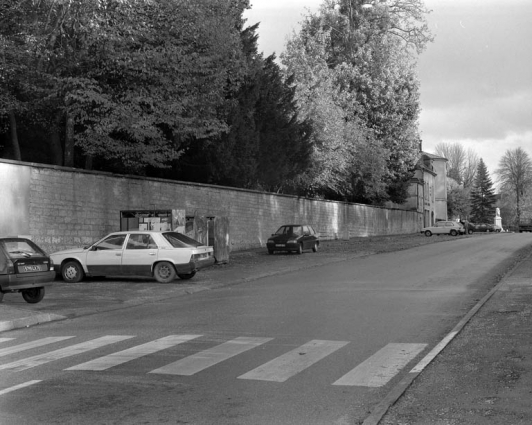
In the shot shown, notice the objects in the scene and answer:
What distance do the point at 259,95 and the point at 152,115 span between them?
13891mm

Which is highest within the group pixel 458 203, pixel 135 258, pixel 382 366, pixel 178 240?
pixel 458 203

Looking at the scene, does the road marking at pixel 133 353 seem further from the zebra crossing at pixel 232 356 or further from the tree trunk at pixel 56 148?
the tree trunk at pixel 56 148

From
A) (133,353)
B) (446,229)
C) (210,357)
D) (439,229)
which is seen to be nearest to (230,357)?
(210,357)

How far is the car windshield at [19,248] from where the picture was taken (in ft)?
45.8

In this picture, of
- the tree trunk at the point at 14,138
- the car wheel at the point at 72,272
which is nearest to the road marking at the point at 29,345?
the car wheel at the point at 72,272

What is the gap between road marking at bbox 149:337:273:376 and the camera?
7.75m

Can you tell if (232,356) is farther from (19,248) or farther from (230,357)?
(19,248)

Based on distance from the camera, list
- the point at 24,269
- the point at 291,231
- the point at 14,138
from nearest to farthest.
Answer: the point at 24,269, the point at 14,138, the point at 291,231

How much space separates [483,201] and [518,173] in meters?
12.6

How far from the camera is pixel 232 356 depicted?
8570mm

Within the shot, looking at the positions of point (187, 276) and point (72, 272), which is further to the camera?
point (187, 276)

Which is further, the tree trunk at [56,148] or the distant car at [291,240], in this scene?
the distant car at [291,240]

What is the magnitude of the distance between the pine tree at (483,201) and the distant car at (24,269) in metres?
106

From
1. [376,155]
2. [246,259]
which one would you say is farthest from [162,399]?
[376,155]
